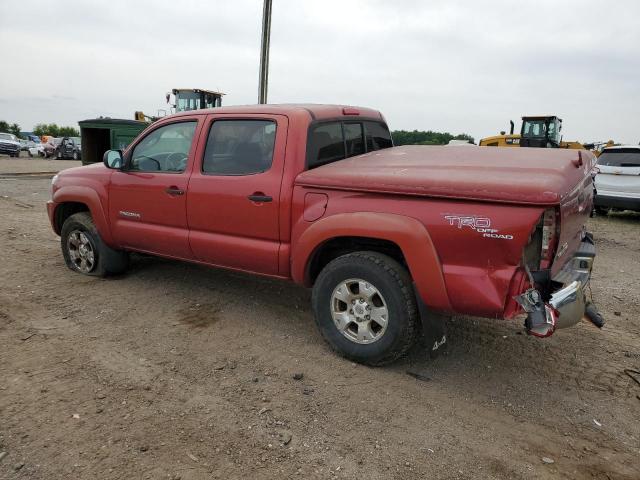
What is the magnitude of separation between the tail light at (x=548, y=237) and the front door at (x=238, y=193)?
185 centimetres

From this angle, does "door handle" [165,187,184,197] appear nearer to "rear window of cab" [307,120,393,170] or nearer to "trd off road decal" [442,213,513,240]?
"rear window of cab" [307,120,393,170]

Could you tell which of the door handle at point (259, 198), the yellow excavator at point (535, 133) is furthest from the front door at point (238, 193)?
the yellow excavator at point (535, 133)

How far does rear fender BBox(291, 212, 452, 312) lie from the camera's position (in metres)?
3.18

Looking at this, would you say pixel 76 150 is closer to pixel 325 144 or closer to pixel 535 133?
pixel 535 133

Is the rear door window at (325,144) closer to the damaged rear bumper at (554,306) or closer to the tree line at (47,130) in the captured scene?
the damaged rear bumper at (554,306)

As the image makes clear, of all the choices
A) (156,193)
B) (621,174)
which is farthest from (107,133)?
(621,174)

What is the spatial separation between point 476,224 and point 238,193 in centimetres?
192

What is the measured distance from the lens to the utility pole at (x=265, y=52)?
14.9 metres

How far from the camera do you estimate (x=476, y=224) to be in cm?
299

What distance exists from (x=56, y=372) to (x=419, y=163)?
2.86m

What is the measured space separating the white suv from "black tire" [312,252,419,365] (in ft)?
27.4

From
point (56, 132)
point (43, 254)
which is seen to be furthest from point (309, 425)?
point (56, 132)

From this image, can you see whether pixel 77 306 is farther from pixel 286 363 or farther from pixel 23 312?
pixel 286 363

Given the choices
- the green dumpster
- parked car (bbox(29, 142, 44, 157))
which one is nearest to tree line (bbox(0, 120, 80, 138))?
parked car (bbox(29, 142, 44, 157))
